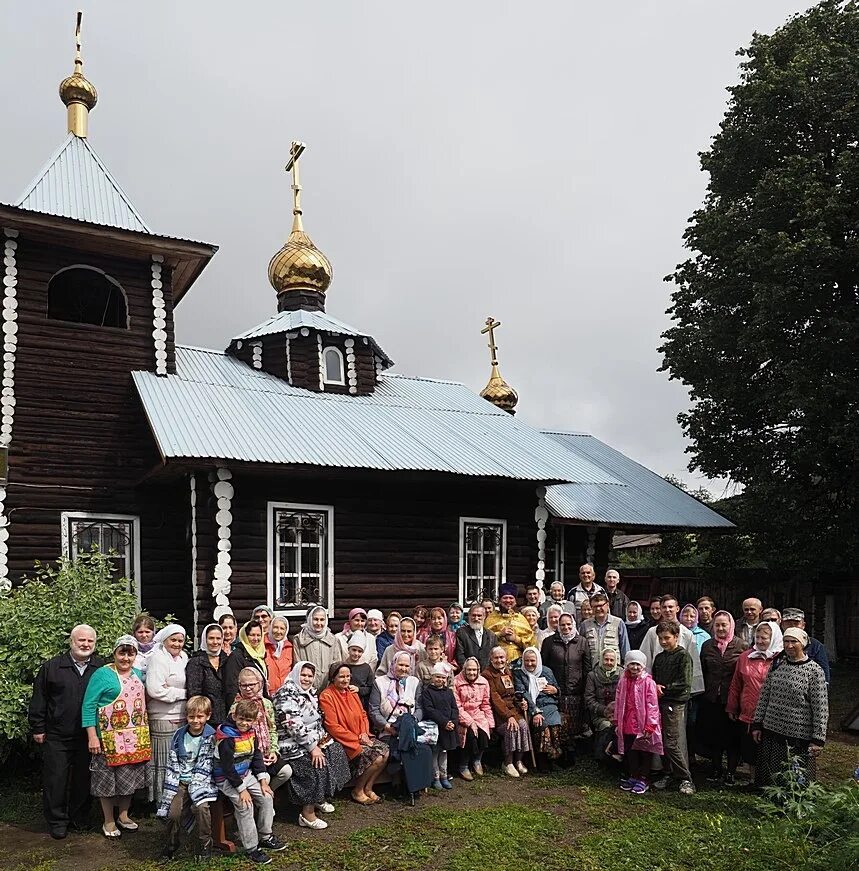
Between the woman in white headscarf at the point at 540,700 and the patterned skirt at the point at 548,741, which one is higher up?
the woman in white headscarf at the point at 540,700

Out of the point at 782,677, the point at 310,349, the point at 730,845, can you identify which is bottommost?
the point at 730,845

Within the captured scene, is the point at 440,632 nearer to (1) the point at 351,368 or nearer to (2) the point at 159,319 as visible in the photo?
(2) the point at 159,319

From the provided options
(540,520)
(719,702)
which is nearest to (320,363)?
(540,520)

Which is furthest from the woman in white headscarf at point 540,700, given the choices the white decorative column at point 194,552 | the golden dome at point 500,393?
the golden dome at point 500,393

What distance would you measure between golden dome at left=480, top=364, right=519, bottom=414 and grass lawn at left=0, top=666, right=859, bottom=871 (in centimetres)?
1479

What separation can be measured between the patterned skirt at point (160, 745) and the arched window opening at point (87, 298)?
22.7ft

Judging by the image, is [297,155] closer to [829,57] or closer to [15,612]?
[829,57]

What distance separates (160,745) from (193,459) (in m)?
3.85

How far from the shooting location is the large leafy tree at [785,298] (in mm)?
13508

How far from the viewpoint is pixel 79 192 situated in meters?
12.2

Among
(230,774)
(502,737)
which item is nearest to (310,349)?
(502,737)

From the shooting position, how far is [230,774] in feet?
18.3

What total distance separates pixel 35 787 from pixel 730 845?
5.52 meters

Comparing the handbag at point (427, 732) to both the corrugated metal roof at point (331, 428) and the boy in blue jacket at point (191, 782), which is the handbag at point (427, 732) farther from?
the corrugated metal roof at point (331, 428)
